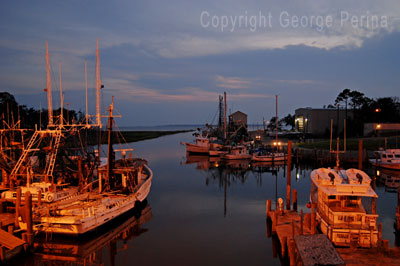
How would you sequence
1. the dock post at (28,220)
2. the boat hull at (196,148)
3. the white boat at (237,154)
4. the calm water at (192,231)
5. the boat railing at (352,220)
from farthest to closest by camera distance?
the boat hull at (196,148)
the white boat at (237,154)
the calm water at (192,231)
the dock post at (28,220)
the boat railing at (352,220)

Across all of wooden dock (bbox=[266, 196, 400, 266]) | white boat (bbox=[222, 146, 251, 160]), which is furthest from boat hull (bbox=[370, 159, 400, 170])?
wooden dock (bbox=[266, 196, 400, 266])

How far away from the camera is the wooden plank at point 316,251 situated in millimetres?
11125

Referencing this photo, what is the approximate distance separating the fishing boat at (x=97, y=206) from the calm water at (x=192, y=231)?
0.88m

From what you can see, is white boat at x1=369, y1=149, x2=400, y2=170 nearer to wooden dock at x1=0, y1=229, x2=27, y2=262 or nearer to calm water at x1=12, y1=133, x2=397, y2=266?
calm water at x1=12, y1=133, x2=397, y2=266

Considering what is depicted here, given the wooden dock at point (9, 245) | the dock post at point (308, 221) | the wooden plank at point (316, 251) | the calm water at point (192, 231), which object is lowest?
the calm water at point (192, 231)

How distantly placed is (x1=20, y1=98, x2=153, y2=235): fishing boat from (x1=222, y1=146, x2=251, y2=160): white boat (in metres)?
32.9

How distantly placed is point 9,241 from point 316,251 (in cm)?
1449

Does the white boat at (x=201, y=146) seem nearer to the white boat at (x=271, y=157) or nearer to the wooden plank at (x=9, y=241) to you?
the white boat at (x=271, y=157)

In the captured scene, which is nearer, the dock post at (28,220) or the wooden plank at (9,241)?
the wooden plank at (9,241)

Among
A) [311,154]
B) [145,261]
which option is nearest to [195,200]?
[145,261]

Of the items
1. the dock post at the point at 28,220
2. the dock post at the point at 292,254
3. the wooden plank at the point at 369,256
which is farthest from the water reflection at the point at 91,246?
the wooden plank at the point at 369,256

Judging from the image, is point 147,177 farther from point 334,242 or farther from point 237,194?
point 334,242

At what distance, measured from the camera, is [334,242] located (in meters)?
14.5

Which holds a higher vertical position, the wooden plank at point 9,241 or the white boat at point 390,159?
the white boat at point 390,159
